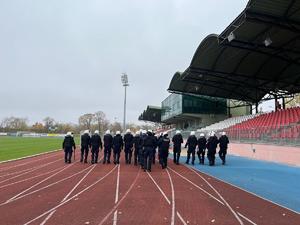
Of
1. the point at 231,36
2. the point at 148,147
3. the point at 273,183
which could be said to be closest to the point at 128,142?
the point at 148,147

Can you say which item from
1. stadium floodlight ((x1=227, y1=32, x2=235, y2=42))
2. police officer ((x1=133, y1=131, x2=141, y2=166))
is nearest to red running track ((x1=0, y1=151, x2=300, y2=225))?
police officer ((x1=133, y1=131, x2=141, y2=166))

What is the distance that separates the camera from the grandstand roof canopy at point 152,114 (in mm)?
105000

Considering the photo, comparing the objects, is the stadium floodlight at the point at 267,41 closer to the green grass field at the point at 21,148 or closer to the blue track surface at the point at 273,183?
the blue track surface at the point at 273,183

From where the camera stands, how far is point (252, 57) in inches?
1414

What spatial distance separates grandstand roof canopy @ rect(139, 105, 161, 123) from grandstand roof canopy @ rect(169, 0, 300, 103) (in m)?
47.7

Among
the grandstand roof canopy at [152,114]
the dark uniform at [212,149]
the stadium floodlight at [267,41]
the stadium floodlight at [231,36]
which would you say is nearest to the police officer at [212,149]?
the dark uniform at [212,149]

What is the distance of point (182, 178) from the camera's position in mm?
16266

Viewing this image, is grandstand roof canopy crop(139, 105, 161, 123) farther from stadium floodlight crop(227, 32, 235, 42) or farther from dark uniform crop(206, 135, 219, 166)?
dark uniform crop(206, 135, 219, 166)

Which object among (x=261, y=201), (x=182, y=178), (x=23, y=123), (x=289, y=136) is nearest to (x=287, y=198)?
(x=261, y=201)

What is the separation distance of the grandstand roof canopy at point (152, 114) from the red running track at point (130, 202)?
89152mm

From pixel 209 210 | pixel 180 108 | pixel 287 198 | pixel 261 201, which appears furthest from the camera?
pixel 180 108

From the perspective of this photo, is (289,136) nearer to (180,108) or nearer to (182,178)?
(182,178)

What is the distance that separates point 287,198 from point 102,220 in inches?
228

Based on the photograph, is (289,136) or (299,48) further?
(299,48)
